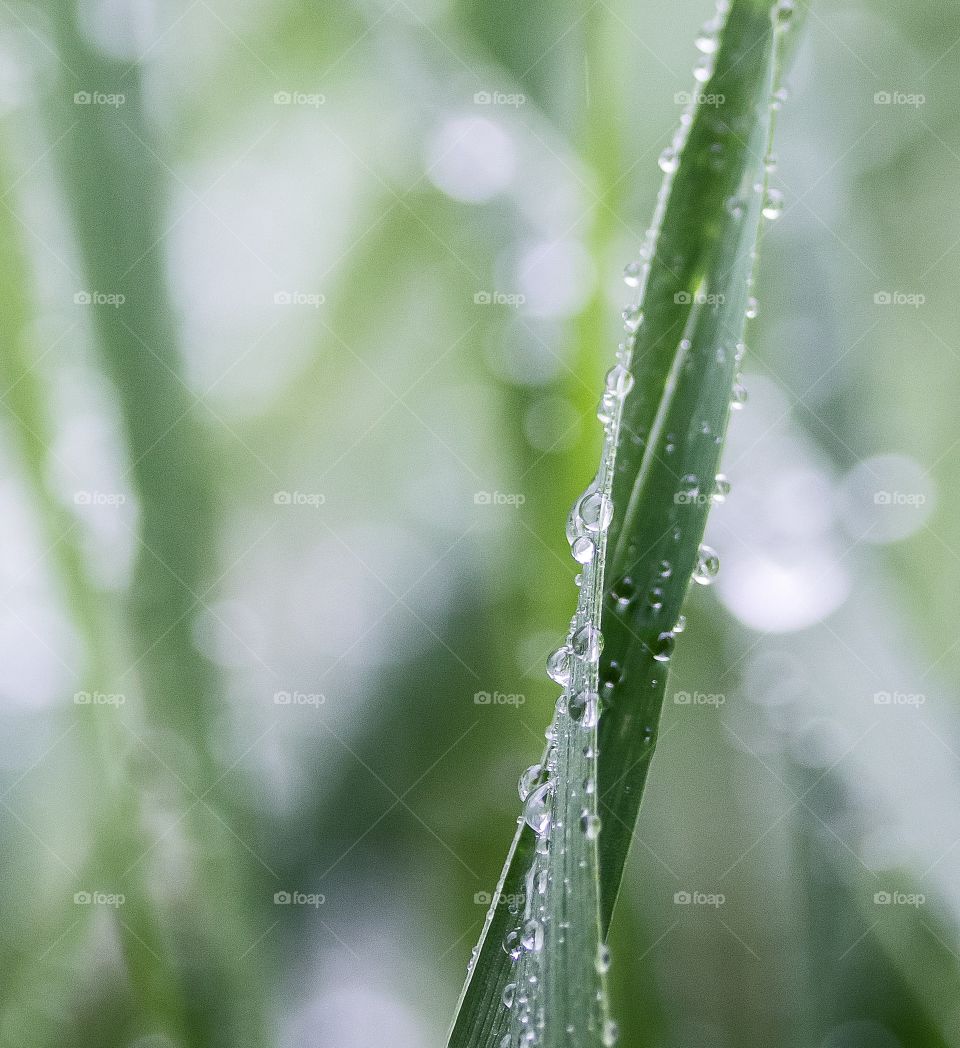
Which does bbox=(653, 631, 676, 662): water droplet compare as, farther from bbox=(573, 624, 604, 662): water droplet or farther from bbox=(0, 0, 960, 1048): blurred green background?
bbox=(0, 0, 960, 1048): blurred green background

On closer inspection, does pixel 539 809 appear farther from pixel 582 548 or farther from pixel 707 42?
pixel 707 42

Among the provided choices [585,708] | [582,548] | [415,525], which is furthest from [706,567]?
[415,525]

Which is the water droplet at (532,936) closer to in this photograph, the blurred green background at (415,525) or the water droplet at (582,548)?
the water droplet at (582,548)

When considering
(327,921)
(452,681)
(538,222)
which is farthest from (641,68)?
(327,921)

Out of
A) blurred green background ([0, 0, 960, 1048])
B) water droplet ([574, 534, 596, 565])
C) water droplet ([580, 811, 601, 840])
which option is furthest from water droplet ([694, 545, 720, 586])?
blurred green background ([0, 0, 960, 1048])

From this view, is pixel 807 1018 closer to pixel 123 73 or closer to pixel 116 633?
pixel 116 633

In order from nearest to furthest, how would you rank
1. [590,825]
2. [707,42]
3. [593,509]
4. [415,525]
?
[590,825] < [593,509] < [707,42] < [415,525]
